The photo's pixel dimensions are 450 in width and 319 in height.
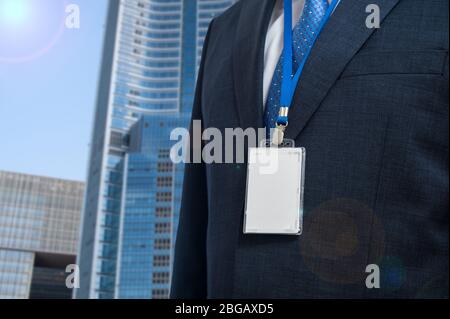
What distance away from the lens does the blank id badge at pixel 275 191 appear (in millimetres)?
762

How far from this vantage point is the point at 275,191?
0.79 m

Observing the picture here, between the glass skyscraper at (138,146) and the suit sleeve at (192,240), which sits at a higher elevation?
the glass skyscraper at (138,146)

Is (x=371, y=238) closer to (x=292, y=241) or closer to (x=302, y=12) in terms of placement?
(x=292, y=241)

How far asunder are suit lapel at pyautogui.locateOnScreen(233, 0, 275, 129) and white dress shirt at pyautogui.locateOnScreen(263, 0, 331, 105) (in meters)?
0.02

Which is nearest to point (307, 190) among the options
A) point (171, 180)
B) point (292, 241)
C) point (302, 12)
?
point (292, 241)

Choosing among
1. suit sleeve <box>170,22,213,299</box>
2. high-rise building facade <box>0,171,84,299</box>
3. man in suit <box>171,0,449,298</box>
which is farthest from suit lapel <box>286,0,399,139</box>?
high-rise building facade <box>0,171,84,299</box>

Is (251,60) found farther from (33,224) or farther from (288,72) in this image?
(33,224)

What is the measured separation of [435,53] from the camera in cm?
78

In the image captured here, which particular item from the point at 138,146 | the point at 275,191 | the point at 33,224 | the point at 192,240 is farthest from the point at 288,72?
the point at 33,224

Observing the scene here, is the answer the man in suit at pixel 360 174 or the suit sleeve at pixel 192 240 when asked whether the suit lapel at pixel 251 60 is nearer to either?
the man in suit at pixel 360 174

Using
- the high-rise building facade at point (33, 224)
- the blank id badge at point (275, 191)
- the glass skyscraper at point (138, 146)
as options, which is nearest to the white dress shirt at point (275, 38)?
the blank id badge at point (275, 191)

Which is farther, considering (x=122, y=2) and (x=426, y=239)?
(x=122, y=2)

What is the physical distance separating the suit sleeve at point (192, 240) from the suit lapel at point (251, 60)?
6.5 inches
